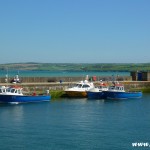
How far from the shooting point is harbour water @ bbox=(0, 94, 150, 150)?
97.5 feet

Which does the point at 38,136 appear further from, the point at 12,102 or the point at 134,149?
the point at 12,102

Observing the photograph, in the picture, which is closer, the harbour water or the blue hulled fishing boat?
the harbour water

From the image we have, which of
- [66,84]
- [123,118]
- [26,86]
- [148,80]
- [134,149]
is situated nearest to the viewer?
[134,149]

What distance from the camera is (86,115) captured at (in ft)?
137

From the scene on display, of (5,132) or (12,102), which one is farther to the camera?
(12,102)

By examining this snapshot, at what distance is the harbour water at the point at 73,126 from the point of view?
97.5 feet

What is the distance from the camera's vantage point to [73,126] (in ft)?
118

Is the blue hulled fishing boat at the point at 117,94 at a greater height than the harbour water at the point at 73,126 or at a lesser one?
greater

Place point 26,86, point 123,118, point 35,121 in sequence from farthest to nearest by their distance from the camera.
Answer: point 26,86, point 123,118, point 35,121

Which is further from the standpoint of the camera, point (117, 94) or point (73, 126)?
point (117, 94)

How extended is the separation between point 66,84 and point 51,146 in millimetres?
33865

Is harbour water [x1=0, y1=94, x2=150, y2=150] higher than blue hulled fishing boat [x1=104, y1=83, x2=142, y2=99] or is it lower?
lower

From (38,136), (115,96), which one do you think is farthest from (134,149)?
(115,96)

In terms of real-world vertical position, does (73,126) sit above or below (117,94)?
below
